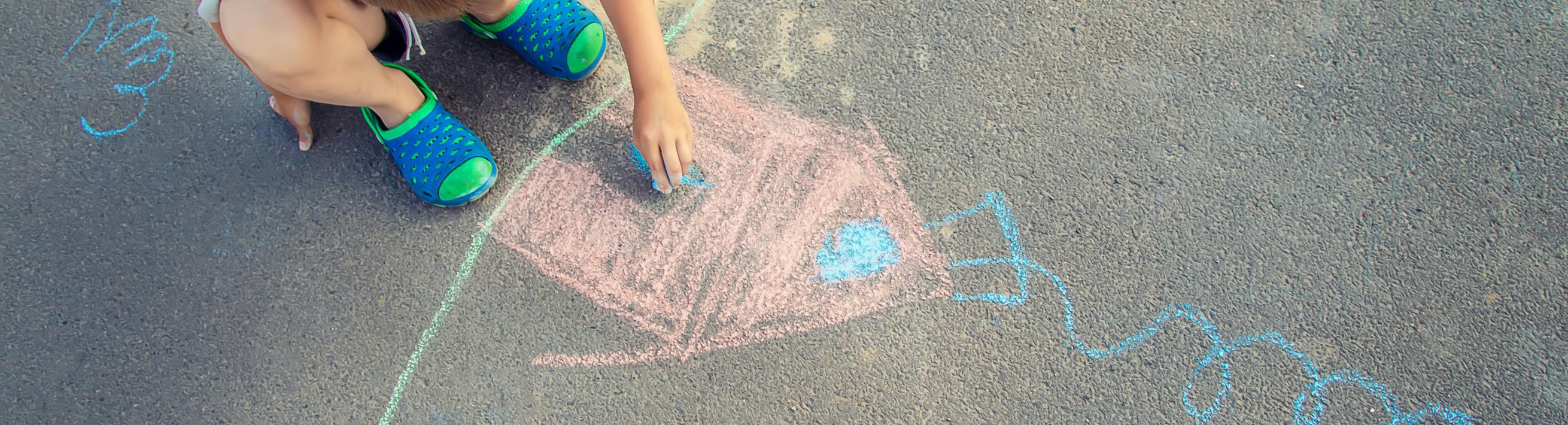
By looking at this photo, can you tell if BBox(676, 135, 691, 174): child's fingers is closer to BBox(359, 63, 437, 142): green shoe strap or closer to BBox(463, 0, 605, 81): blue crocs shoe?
BBox(463, 0, 605, 81): blue crocs shoe

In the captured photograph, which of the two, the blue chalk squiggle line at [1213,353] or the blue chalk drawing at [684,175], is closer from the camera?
the blue chalk squiggle line at [1213,353]

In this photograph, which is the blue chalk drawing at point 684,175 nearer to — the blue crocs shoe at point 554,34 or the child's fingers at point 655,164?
the child's fingers at point 655,164

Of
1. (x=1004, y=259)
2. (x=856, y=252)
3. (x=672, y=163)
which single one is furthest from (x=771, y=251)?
(x=1004, y=259)

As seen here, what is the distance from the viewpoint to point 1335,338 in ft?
5.58

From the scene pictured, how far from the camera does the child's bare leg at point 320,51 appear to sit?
1426mm

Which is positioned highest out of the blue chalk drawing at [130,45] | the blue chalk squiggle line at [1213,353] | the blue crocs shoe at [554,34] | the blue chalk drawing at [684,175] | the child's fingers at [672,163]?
the blue crocs shoe at [554,34]

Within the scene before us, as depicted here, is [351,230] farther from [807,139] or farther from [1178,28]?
[1178,28]

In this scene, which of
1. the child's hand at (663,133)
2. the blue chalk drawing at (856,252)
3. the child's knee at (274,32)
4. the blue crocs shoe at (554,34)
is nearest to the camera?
the child's knee at (274,32)

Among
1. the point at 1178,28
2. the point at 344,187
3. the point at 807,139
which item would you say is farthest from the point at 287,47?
the point at 1178,28

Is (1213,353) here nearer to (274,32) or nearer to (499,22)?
(499,22)

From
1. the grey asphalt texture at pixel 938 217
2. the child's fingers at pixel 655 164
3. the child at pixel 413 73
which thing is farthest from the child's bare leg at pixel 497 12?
the child's fingers at pixel 655 164

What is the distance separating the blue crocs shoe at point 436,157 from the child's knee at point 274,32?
298 mm

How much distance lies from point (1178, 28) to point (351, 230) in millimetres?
1934

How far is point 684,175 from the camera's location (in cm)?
184
